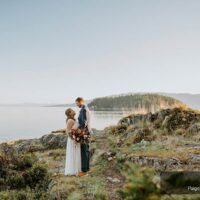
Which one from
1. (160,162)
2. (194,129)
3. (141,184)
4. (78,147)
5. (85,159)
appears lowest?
(85,159)

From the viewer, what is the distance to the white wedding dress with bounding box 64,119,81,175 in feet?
40.4

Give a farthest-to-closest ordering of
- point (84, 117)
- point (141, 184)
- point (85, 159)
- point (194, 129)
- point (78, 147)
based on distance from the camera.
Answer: point (194, 129) → point (78, 147) → point (85, 159) → point (84, 117) → point (141, 184)

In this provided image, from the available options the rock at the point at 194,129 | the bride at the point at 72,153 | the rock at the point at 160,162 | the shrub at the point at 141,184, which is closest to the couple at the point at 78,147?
the bride at the point at 72,153

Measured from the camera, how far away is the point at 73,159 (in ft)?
40.7

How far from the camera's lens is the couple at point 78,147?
12156mm

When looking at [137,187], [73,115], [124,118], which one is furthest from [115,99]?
[137,187]

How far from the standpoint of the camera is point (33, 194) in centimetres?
990

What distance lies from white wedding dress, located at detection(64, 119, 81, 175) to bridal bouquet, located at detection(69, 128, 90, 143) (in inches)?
7.9

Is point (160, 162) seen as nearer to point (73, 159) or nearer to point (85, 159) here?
point (85, 159)

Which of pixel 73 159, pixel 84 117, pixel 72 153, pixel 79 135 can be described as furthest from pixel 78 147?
pixel 84 117

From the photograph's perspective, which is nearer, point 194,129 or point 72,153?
point 72,153

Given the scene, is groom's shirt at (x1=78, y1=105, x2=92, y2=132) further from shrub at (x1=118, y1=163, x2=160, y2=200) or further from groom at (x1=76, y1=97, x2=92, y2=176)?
shrub at (x1=118, y1=163, x2=160, y2=200)

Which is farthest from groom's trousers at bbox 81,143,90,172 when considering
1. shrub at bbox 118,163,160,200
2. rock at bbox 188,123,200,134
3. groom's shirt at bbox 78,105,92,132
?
shrub at bbox 118,163,160,200

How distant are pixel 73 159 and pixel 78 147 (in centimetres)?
41
